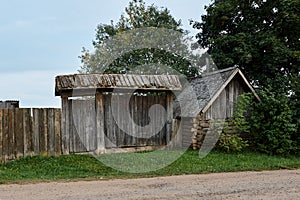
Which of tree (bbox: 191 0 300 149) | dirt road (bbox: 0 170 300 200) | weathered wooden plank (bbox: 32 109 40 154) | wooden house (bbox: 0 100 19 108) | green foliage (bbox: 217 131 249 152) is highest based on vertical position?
tree (bbox: 191 0 300 149)

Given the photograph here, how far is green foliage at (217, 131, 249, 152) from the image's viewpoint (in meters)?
13.9

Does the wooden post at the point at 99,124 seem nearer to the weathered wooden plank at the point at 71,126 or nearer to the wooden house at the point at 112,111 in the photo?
the wooden house at the point at 112,111

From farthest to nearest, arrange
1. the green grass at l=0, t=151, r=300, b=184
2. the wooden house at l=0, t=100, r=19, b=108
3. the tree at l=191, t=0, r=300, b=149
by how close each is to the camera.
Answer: the tree at l=191, t=0, r=300, b=149 → the wooden house at l=0, t=100, r=19, b=108 → the green grass at l=0, t=151, r=300, b=184

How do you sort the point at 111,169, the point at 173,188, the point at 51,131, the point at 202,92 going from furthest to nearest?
the point at 202,92 → the point at 51,131 → the point at 111,169 → the point at 173,188

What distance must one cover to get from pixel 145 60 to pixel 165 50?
1.66m

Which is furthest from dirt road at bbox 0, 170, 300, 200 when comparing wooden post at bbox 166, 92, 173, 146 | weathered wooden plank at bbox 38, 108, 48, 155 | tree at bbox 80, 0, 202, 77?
tree at bbox 80, 0, 202, 77

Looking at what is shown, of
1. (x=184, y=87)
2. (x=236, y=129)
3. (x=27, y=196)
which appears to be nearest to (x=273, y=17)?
(x=184, y=87)

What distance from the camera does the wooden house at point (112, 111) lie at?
506 inches

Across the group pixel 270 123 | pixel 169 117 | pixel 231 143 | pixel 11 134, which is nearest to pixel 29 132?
pixel 11 134

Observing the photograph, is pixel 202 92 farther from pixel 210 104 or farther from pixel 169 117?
pixel 169 117

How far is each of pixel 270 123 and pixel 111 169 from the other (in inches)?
269

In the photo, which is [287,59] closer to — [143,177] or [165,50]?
[165,50]

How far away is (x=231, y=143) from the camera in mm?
13875

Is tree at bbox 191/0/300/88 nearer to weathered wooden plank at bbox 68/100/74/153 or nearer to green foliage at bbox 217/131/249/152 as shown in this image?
green foliage at bbox 217/131/249/152
